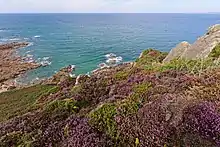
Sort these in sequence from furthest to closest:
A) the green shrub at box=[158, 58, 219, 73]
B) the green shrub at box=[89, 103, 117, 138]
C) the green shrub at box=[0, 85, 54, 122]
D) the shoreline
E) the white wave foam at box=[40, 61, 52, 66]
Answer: the white wave foam at box=[40, 61, 52, 66], the shoreline, the green shrub at box=[0, 85, 54, 122], the green shrub at box=[158, 58, 219, 73], the green shrub at box=[89, 103, 117, 138]

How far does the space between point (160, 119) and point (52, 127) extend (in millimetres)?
2543

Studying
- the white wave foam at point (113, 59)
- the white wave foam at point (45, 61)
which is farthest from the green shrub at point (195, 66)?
the white wave foam at point (45, 61)

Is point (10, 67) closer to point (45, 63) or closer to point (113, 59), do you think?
point (45, 63)

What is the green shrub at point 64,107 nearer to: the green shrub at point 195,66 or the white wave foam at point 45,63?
the green shrub at point 195,66

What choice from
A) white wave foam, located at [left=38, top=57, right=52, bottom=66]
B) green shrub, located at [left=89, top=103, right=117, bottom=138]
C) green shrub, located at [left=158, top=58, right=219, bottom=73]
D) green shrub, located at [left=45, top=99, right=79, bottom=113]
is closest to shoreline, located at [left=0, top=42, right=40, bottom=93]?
white wave foam, located at [left=38, top=57, right=52, bottom=66]

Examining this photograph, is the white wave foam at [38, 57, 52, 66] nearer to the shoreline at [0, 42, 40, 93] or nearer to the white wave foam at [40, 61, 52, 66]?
the white wave foam at [40, 61, 52, 66]

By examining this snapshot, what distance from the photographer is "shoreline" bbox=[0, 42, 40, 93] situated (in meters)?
31.8

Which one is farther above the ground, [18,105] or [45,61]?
[18,105]

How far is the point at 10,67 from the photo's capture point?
38.8 metres

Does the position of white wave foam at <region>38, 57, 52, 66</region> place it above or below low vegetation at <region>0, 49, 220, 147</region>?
below

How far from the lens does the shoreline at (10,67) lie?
104ft

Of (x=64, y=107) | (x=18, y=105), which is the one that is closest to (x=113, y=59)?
(x=18, y=105)

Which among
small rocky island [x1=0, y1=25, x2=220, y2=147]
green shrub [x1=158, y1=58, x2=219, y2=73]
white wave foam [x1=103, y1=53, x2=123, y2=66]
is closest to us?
small rocky island [x1=0, y1=25, x2=220, y2=147]

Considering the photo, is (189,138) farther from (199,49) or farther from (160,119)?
(199,49)
